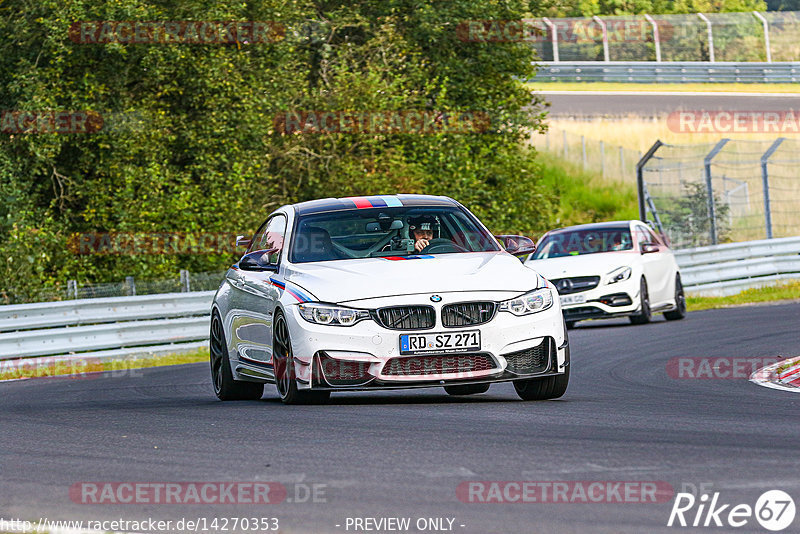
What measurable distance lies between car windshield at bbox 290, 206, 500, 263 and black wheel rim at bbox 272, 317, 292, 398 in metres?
0.68

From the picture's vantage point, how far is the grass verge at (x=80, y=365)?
18.8 meters

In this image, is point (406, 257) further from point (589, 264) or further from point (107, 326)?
point (589, 264)

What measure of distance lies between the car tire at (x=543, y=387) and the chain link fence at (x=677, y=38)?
146 ft

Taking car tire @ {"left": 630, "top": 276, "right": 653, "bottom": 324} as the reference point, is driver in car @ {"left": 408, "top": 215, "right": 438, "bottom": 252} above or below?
above

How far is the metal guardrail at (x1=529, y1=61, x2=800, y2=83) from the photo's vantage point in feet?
175

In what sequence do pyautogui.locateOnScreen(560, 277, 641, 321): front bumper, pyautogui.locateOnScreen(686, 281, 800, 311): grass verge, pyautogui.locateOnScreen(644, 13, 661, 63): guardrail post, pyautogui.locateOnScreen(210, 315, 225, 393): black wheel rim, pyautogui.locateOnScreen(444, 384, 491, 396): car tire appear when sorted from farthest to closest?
1. pyautogui.locateOnScreen(644, 13, 661, 63): guardrail post
2. pyautogui.locateOnScreen(686, 281, 800, 311): grass verge
3. pyautogui.locateOnScreen(560, 277, 641, 321): front bumper
4. pyautogui.locateOnScreen(210, 315, 225, 393): black wheel rim
5. pyautogui.locateOnScreen(444, 384, 491, 396): car tire

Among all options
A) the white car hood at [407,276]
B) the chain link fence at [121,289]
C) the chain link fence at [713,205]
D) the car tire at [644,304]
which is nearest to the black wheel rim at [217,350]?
the white car hood at [407,276]

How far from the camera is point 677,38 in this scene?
5594cm

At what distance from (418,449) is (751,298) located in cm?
1986

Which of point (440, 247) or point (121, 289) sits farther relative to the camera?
point (121, 289)

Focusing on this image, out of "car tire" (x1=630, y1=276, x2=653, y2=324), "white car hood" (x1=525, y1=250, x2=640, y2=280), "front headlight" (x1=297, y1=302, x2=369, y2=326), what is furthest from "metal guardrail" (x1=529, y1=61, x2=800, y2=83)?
"front headlight" (x1=297, y1=302, x2=369, y2=326)

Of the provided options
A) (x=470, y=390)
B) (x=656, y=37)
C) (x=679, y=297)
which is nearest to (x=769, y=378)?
(x=470, y=390)

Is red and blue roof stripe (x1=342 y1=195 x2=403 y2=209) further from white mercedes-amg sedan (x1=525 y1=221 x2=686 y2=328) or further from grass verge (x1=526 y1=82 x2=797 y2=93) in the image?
grass verge (x1=526 y1=82 x2=797 y2=93)

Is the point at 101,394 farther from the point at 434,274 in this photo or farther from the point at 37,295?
the point at 37,295
